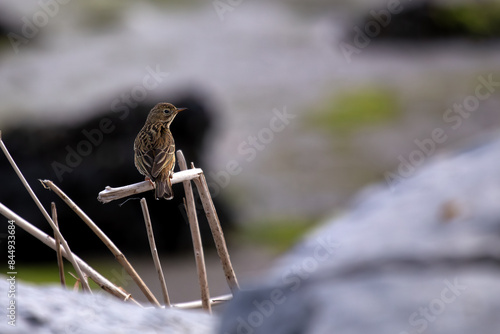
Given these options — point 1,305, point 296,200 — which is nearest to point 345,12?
point 296,200

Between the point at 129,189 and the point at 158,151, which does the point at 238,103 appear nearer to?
the point at 158,151

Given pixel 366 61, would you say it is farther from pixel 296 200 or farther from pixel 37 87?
pixel 37 87

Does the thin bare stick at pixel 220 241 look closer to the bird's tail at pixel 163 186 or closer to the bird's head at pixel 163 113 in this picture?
the bird's tail at pixel 163 186

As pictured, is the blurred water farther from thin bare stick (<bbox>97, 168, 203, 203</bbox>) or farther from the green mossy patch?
thin bare stick (<bbox>97, 168, 203, 203</bbox>)

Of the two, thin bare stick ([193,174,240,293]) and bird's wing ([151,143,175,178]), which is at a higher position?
bird's wing ([151,143,175,178])

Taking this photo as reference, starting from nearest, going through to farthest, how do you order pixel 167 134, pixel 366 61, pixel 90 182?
1. pixel 167 134
2. pixel 90 182
3. pixel 366 61

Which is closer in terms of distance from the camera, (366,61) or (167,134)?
(167,134)

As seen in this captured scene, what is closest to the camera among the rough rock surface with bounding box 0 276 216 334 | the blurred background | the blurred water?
the rough rock surface with bounding box 0 276 216 334

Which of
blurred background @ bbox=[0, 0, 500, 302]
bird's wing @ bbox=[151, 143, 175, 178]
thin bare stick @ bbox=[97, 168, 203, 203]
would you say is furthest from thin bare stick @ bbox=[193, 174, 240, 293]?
blurred background @ bbox=[0, 0, 500, 302]
